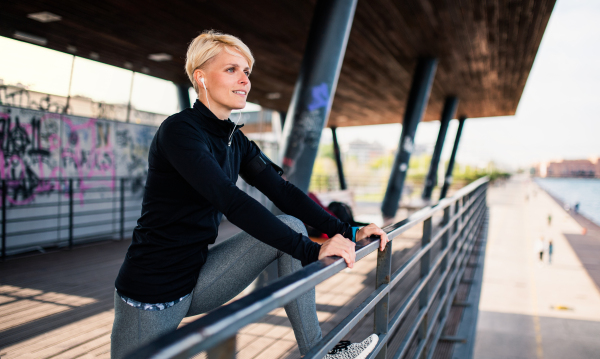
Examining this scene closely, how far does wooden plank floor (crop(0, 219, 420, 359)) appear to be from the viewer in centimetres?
288

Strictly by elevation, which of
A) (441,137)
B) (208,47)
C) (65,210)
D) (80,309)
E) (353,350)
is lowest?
(80,309)

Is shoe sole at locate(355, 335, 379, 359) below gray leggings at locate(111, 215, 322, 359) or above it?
below

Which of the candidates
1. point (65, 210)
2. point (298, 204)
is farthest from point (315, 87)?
point (65, 210)

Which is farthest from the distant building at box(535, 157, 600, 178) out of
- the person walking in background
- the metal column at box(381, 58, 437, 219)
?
the metal column at box(381, 58, 437, 219)

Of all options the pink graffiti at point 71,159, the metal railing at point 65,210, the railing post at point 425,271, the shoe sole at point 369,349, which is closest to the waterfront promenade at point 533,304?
the railing post at point 425,271

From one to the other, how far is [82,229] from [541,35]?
32.0 ft

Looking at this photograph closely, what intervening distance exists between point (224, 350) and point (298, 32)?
713 cm

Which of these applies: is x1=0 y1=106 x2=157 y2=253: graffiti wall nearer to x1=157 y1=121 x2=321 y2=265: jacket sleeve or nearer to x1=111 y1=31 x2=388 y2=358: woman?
x1=111 y1=31 x2=388 y2=358: woman

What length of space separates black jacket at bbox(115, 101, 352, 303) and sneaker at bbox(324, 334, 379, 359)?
418mm

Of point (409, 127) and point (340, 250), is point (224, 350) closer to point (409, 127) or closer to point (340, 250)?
point (340, 250)

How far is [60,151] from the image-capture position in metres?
7.30

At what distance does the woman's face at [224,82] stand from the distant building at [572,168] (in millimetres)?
183143

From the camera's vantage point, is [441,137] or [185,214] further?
[441,137]

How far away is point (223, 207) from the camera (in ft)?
4.31
